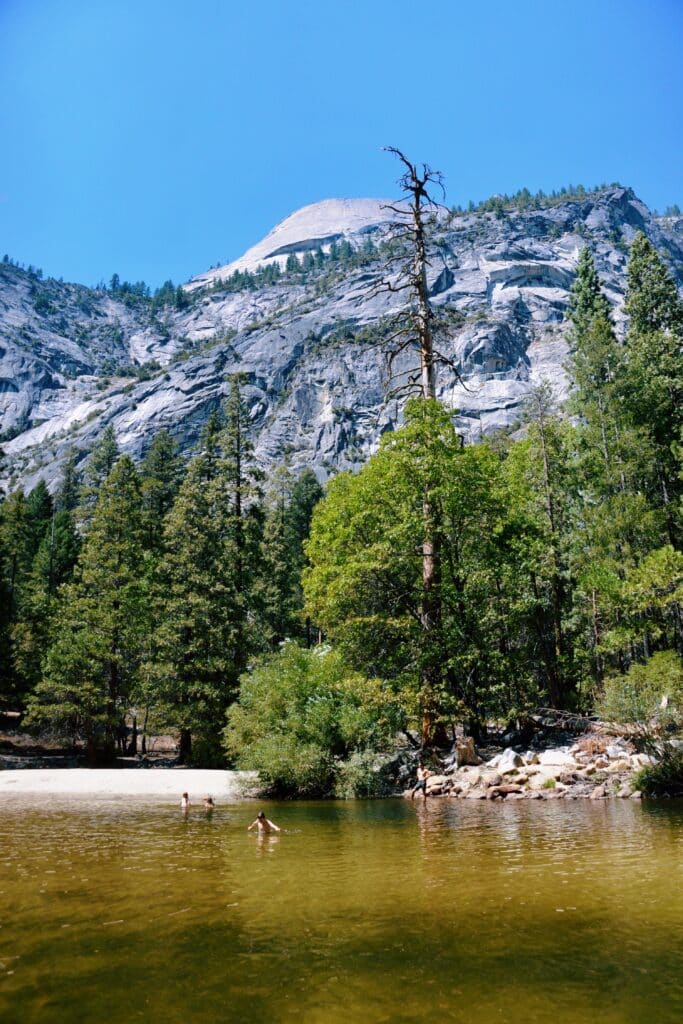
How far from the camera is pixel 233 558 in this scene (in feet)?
119

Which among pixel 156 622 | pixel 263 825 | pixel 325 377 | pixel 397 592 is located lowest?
pixel 263 825

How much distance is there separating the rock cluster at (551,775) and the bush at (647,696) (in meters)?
1.67

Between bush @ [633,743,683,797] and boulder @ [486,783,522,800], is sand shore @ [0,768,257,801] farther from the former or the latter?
bush @ [633,743,683,797]

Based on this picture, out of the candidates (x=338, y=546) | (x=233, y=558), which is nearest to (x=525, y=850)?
(x=338, y=546)

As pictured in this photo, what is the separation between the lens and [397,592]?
2416 centimetres

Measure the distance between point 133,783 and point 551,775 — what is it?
1610 cm

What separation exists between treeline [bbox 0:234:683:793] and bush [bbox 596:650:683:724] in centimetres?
8

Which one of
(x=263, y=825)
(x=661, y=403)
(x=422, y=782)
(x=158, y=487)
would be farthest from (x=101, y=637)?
(x=661, y=403)

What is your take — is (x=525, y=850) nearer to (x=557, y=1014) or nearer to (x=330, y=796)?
(x=557, y=1014)

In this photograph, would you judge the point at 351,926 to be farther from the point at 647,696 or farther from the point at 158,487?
the point at 158,487

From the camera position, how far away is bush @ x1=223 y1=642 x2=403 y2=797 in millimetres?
21531

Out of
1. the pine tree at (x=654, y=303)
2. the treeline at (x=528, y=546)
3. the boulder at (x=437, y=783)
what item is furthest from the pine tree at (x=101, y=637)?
the pine tree at (x=654, y=303)

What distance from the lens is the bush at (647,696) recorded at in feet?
59.2

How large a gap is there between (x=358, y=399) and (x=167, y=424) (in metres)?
42.6
